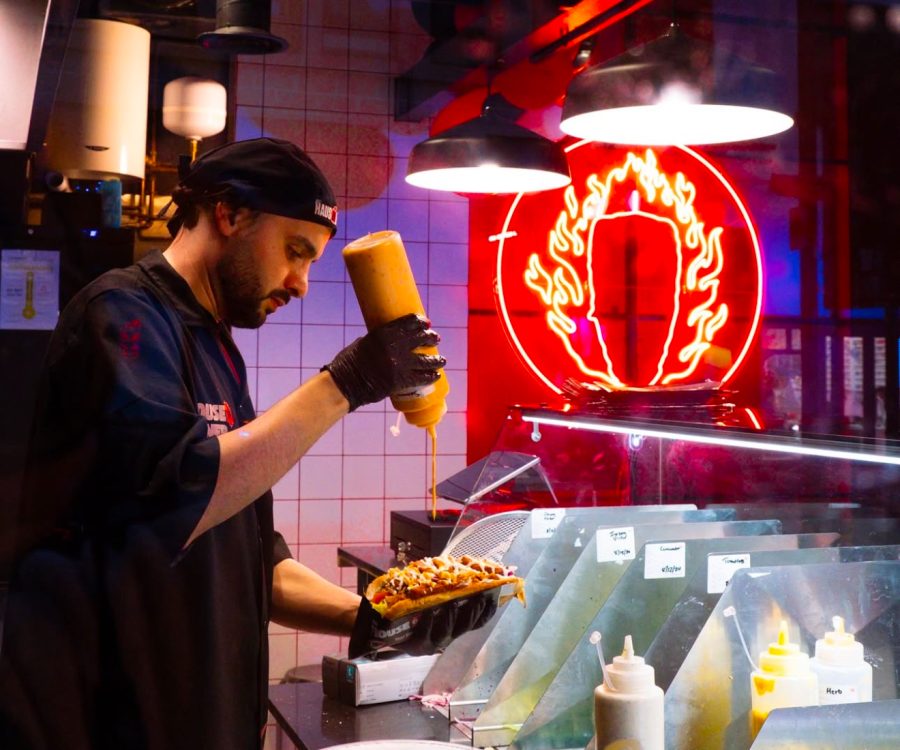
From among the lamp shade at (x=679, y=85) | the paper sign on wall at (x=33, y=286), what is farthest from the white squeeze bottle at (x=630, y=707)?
the paper sign on wall at (x=33, y=286)

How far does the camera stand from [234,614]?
1648 millimetres

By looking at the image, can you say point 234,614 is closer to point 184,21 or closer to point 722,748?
point 722,748

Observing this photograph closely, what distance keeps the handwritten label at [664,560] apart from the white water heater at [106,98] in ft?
10.6

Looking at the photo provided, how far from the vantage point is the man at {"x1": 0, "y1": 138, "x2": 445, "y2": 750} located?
4.86 ft

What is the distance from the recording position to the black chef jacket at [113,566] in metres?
1.50

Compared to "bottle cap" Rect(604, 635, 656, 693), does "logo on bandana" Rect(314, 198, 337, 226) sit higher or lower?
higher

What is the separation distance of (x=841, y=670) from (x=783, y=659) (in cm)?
8

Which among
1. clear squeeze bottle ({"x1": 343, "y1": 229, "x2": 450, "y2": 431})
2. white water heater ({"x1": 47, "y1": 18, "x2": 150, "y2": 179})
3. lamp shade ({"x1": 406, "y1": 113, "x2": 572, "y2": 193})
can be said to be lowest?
clear squeeze bottle ({"x1": 343, "y1": 229, "x2": 450, "y2": 431})

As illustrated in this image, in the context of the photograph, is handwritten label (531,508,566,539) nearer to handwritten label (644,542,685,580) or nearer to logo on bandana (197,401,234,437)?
handwritten label (644,542,685,580)

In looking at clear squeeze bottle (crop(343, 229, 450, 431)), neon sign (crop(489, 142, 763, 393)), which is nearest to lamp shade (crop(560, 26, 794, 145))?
clear squeeze bottle (crop(343, 229, 450, 431))

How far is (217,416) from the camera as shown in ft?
5.56

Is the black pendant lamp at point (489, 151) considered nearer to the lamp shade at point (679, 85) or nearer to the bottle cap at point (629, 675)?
the lamp shade at point (679, 85)

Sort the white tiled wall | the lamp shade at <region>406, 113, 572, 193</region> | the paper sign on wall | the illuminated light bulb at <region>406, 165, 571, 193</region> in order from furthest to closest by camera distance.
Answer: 1. the white tiled wall
2. the paper sign on wall
3. the illuminated light bulb at <region>406, 165, 571, 193</region>
4. the lamp shade at <region>406, 113, 572, 193</region>

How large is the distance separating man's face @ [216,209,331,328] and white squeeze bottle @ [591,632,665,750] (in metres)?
0.80
